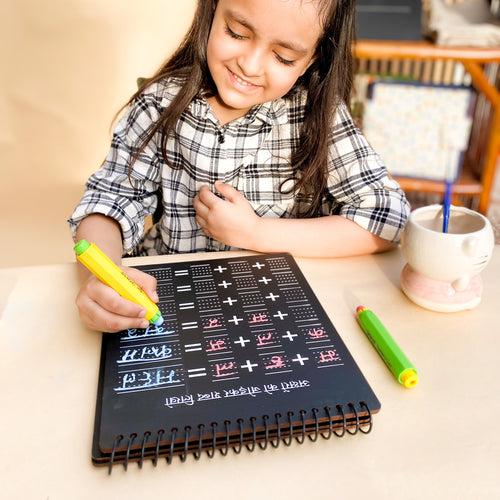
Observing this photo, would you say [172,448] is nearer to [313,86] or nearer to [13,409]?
[13,409]

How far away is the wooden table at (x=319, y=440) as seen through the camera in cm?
41

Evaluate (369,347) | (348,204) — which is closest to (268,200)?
(348,204)

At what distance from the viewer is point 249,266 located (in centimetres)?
68

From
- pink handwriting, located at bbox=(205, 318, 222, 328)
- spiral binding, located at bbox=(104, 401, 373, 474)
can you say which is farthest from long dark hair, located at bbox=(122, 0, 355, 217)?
spiral binding, located at bbox=(104, 401, 373, 474)

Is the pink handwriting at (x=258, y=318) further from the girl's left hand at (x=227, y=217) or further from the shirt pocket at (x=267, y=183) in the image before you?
the shirt pocket at (x=267, y=183)

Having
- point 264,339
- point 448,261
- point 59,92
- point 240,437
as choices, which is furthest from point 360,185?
point 59,92

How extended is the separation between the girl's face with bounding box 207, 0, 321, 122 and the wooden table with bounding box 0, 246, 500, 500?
292 millimetres

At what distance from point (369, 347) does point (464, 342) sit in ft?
0.32

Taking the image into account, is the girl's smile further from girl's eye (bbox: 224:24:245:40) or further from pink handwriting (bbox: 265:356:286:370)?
pink handwriting (bbox: 265:356:286:370)

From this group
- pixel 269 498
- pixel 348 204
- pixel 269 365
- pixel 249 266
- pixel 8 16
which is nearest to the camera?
pixel 269 498

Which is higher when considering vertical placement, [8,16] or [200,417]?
[8,16]

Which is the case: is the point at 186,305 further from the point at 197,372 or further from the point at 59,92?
the point at 59,92

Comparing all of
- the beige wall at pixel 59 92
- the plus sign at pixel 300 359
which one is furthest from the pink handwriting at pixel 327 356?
the beige wall at pixel 59 92

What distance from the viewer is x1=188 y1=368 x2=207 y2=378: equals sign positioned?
49 cm
